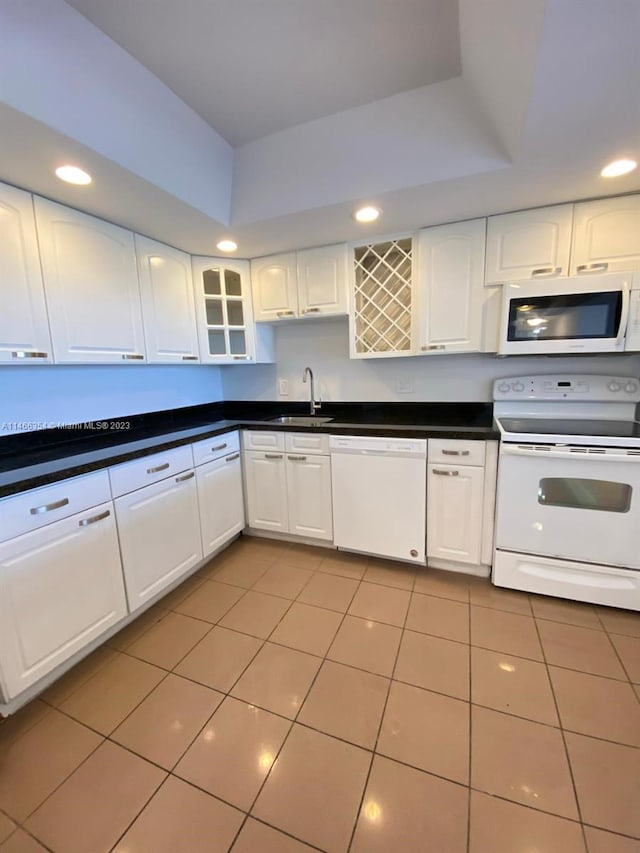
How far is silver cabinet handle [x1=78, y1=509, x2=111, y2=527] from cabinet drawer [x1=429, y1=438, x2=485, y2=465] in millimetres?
1659

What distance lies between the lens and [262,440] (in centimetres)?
239

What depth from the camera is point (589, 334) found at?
5.78 ft

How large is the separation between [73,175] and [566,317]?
7.72 feet

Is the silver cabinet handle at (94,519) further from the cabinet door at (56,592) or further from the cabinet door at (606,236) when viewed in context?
the cabinet door at (606,236)

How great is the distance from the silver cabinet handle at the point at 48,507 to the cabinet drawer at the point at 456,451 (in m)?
1.76

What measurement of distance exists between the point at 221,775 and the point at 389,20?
2567mm

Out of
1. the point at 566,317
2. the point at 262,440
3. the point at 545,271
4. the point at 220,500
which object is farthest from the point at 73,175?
the point at 566,317

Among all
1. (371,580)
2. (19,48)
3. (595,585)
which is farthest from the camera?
A: (371,580)

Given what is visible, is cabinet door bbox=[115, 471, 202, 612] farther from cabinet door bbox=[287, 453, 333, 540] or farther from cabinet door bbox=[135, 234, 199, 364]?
cabinet door bbox=[135, 234, 199, 364]

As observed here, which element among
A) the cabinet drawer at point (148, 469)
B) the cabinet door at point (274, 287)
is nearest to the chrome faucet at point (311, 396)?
the cabinet door at point (274, 287)

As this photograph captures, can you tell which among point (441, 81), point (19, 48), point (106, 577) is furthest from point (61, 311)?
point (441, 81)

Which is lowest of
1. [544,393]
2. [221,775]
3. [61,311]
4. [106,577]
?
[221,775]

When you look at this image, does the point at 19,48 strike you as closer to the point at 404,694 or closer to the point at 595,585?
the point at 404,694

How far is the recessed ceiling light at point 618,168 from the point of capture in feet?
4.72
